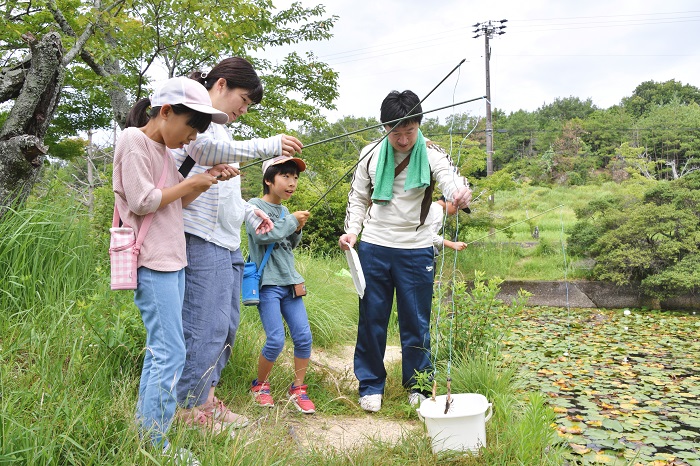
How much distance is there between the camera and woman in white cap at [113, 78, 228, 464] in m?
1.83

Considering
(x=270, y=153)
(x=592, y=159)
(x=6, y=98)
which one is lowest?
(x=270, y=153)

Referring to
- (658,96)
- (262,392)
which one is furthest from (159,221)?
(658,96)

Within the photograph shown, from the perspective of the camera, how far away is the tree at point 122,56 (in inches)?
133

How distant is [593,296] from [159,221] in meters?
8.06

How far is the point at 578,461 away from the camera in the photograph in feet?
9.82

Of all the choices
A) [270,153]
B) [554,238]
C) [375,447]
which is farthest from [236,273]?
[554,238]

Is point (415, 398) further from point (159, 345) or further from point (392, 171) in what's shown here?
point (159, 345)

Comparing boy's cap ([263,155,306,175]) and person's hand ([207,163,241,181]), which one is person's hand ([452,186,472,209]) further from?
person's hand ([207,163,241,181])

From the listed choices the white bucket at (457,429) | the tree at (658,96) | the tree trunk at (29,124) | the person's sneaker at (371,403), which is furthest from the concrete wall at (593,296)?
the tree at (658,96)

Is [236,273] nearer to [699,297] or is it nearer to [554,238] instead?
[699,297]

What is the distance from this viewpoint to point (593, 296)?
8.64 m

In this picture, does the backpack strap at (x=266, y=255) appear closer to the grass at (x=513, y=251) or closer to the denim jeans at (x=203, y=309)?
the denim jeans at (x=203, y=309)

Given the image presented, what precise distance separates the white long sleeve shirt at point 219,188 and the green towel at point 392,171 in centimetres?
94

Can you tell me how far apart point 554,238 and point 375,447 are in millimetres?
9847
